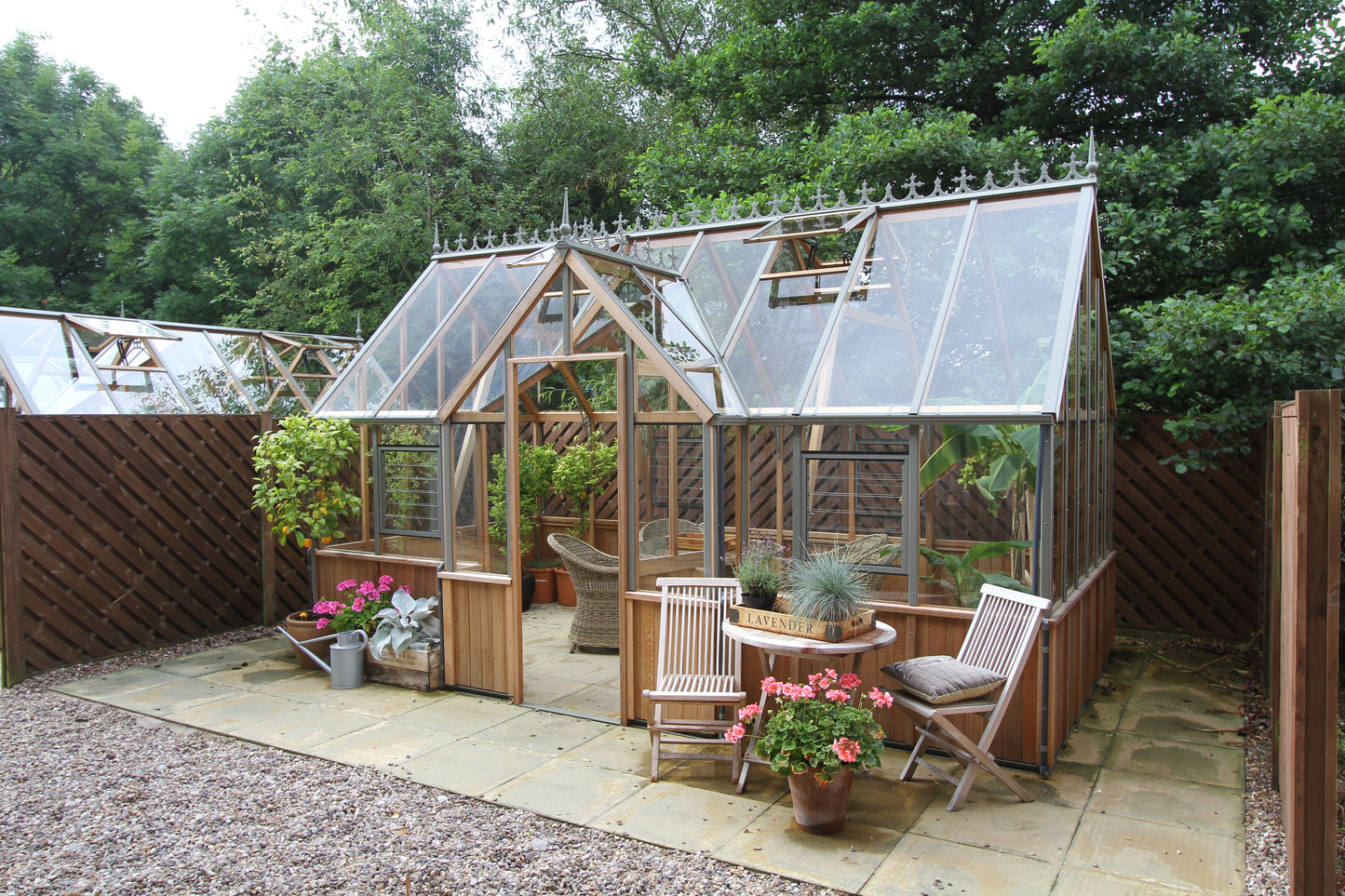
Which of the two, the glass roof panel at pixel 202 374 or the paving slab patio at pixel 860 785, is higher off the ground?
the glass roof panel at pixel 202 374

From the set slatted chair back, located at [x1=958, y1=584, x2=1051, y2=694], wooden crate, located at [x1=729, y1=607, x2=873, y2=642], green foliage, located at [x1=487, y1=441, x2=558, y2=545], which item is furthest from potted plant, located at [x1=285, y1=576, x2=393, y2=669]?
slatted chair back, located at [x1=958, y1=584, x2=1051, y2=694]

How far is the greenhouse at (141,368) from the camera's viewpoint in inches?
326

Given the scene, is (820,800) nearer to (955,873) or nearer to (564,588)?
(955,873)

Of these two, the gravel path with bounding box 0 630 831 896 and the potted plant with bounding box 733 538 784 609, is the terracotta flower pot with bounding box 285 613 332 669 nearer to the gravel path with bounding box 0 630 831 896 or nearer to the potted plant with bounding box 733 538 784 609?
the gravel path with bounding box 0 630 831 896

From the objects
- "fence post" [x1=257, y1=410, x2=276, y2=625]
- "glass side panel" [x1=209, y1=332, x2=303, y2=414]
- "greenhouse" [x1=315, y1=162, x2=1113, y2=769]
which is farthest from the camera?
"glass side panel" [x1=209, y1=332, x2=303, y2=414]

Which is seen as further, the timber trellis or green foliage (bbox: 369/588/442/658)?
the timber trellis

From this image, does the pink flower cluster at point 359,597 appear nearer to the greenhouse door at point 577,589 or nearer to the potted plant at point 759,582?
the greenhouse door at point 577,589

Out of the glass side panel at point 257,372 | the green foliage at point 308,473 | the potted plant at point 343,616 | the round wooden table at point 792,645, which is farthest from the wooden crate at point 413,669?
the glass side panel at point 257,372

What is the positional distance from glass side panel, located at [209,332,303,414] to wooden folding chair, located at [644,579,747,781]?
710 centimetres

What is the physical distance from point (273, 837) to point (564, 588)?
18.0 feet

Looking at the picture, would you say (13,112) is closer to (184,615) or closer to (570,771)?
(184,615)

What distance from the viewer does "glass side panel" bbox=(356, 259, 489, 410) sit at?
705cm

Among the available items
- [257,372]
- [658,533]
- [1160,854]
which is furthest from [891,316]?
[257,372]

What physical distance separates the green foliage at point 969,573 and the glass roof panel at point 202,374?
26.4ft
